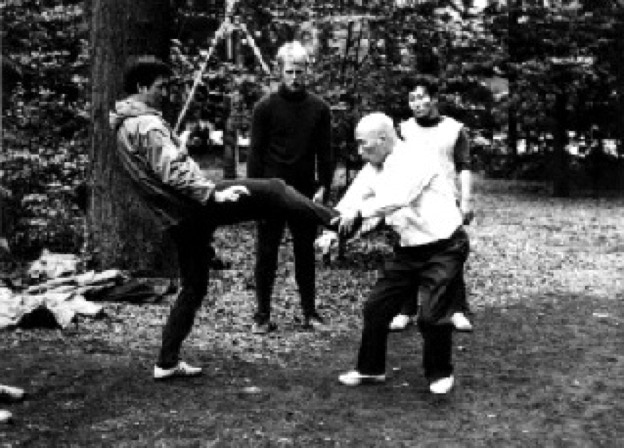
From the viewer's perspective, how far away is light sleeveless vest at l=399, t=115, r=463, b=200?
698 cm

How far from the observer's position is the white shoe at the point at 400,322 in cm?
724

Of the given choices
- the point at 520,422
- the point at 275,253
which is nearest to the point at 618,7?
the point at 275,253

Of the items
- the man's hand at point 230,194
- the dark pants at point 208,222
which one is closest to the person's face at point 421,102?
the dark pants at point 208,222

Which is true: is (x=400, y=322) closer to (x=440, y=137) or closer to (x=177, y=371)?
(x=440, y=137)

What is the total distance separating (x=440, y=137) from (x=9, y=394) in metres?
3.67

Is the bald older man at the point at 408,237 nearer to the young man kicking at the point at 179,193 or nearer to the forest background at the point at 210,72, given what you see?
the young man kicking at the point at 179,193

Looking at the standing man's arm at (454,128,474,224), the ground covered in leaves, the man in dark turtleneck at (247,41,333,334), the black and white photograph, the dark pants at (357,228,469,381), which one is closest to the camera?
the ground covered in leaves

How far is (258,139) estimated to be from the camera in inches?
271

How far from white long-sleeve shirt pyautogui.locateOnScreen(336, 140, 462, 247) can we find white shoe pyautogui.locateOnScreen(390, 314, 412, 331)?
1865mm

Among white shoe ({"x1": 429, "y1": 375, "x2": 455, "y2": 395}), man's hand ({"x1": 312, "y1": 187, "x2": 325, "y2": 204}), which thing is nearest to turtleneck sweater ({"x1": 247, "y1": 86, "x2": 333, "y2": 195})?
man's hand ({"x1": 312, "y1": 187, "x2": 325, "y2": 204})

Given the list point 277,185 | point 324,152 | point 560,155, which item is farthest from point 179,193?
point 560,155

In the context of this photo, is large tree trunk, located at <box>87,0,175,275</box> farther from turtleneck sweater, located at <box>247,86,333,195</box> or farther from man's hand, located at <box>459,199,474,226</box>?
man's hand, located at <box>459,199,474,226</box>

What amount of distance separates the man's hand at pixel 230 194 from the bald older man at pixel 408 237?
562 millimetres

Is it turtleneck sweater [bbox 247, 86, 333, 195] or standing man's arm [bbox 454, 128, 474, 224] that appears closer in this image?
turtleneck sweater [bbox 247, 86, 333, 195]
